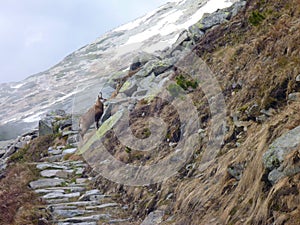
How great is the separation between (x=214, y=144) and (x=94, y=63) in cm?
8324

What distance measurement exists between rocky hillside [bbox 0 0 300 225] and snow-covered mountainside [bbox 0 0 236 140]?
156 ft

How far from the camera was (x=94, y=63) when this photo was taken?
291 ft

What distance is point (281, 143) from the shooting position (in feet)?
15.4

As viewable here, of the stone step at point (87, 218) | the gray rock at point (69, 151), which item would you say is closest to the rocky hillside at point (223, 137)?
the stone step at point (87, 218)

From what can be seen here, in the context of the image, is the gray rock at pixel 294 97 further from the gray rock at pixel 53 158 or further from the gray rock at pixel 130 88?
the gray rock at pixel 130 88

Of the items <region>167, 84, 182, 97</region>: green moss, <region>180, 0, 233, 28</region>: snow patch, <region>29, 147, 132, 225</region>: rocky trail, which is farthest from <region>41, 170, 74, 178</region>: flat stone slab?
<region>180, 0, 233, 28</region>: snow patch

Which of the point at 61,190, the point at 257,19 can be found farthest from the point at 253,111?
the point at 61,190

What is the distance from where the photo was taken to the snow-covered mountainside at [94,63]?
224 ft

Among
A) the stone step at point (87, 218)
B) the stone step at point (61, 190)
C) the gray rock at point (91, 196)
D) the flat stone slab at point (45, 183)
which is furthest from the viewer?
the flat stone slab at point (45, 183)

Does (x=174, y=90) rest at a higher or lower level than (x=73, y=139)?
higher

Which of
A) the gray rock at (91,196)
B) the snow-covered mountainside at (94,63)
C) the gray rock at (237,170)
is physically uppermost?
the gray rock at (237,170)

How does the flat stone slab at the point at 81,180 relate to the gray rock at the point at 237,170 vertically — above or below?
below

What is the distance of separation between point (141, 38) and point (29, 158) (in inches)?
2601

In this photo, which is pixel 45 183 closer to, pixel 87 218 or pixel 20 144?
pixel 87 218
